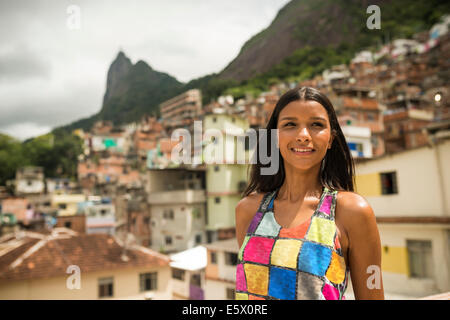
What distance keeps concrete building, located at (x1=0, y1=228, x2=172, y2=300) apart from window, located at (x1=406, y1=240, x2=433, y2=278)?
717cm

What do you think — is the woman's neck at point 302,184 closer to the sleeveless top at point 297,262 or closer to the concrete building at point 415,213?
the sleeveless top at point 297,262

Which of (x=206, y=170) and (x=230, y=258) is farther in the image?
(x=206, y=170)

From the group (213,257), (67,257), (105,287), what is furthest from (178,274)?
(67,257)

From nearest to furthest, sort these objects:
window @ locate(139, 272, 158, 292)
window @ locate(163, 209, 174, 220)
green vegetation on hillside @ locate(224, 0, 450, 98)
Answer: window @ locate(139, 272, 158, 292)
window @ locate(163, 209, 174, 220)
green vegetation on hillside @ locate(224, 0, 450, 98)

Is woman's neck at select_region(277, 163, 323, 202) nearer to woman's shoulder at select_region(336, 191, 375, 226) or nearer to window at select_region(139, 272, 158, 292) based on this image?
woman's shoulder at select_region(336, 191, 375, 226)

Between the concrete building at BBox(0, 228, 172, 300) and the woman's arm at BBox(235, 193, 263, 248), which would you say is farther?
the concrete building at BBox(0, 228, 172, 300)

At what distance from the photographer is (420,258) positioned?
8.70 metres

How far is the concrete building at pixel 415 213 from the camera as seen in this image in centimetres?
816

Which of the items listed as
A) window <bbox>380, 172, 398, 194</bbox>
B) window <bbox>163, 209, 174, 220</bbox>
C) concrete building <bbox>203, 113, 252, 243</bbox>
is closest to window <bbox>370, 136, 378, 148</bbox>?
concrete building <bbox>203, 113, 252, 243</bbox>

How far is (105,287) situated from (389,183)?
9.76 meters

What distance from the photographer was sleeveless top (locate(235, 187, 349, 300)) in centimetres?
113

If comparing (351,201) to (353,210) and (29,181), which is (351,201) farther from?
(29,181)

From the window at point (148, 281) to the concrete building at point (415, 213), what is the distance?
780cm
